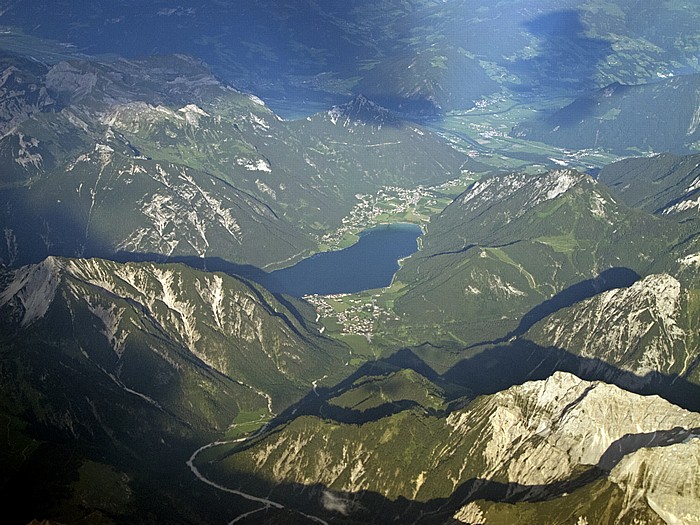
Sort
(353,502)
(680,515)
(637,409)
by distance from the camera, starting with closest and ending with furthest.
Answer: (680,515) → (637,409) → (353,502)

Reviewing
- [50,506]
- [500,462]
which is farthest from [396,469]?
[50,506]

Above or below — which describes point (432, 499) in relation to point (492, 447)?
below

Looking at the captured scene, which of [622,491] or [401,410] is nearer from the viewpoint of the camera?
[622,491]

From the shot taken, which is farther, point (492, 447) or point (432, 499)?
point (432, 499)

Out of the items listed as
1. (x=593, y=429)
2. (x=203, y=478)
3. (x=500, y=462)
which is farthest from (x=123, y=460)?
(x=593, y=429)

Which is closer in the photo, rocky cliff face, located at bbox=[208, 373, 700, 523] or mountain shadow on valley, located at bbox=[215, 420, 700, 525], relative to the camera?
mountain shadow on valley, located at bbox=[215, 420, 700, 525]

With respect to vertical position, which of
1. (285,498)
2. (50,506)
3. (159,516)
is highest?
(50,506)

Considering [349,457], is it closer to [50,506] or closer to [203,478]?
[203,478]

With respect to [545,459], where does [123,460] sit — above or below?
below

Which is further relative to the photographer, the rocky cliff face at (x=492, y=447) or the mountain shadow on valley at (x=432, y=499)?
the rocky cliff face at (x=492, y=447)

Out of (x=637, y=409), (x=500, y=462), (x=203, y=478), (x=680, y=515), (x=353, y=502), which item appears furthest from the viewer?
(x=203, y=478)
